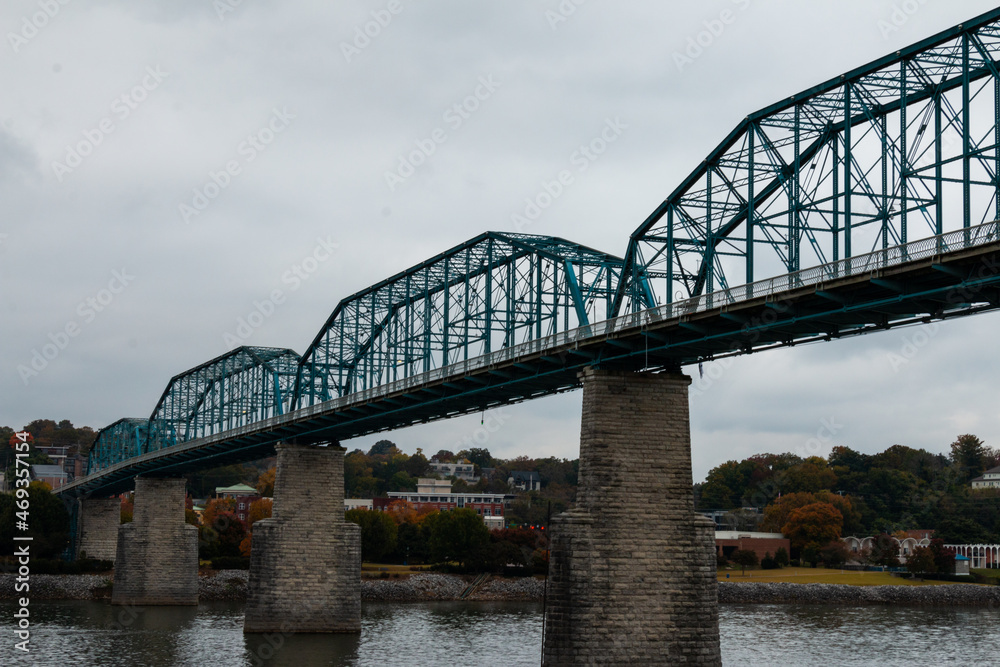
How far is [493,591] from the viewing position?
3910 inches

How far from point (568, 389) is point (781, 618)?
38.8 meters

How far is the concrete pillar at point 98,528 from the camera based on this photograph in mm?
118562

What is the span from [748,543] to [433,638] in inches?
2714

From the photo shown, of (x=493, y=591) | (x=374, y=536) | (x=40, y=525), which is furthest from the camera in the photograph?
(x=40, y=525)

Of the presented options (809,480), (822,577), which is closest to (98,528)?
(822,577)

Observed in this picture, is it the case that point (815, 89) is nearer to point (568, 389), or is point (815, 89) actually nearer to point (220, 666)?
point (568, 389)

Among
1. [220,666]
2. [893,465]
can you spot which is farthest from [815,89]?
Answer: [893,465]

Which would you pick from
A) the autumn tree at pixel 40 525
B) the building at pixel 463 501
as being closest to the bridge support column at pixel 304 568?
the autumn tree at pixel 40 525

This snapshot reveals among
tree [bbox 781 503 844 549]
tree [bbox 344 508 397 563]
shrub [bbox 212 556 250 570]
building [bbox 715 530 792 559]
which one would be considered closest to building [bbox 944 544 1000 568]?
tree [bbox 781 503 844 549]

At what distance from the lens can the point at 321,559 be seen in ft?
217

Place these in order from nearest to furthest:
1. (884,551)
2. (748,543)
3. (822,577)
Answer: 1. (822,577)
2. (748,543)
3. (884,551)

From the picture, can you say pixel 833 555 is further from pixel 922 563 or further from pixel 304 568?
pixel 304 568

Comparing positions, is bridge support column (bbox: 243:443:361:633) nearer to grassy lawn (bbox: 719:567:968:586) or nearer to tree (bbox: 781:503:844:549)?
→ grassy lawn (bbox: 719:567:968:586)

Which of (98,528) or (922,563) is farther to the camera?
(98,528)
